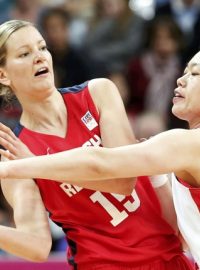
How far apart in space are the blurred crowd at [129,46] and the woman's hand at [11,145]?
3319 mm

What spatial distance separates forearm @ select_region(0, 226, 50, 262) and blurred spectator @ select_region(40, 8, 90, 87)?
3532 mm

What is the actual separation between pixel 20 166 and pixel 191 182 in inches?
28.6

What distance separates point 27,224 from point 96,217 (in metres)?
0.31

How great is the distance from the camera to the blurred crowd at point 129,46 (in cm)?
694

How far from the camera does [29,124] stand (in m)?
3.69

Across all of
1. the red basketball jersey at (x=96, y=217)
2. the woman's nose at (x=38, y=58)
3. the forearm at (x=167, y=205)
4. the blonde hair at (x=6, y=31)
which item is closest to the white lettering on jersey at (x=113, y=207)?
the red basketball jersey at (x=96, y=217)

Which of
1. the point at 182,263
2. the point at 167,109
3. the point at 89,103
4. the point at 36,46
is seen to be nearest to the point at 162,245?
the point at 182,263

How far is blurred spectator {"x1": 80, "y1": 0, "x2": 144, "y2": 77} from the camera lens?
283 inches

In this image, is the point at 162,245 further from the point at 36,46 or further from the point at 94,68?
the point at 94,68

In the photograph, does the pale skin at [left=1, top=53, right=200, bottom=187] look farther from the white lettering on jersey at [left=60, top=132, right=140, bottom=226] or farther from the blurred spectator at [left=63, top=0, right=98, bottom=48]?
the blurred spectator at [left=63, top=0, right=98, bottom=48]

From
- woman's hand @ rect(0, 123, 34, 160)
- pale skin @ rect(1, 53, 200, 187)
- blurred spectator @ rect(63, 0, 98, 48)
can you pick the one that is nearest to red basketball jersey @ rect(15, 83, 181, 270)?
woman's hand @ rect(0, 123, 34, 160)

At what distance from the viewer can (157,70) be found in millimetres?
6988

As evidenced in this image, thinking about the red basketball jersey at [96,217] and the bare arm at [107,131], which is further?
the red basketball jersey at [96,217]

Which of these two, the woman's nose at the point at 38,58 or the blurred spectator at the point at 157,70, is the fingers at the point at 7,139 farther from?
the blurred spectator at the point at 157,70
